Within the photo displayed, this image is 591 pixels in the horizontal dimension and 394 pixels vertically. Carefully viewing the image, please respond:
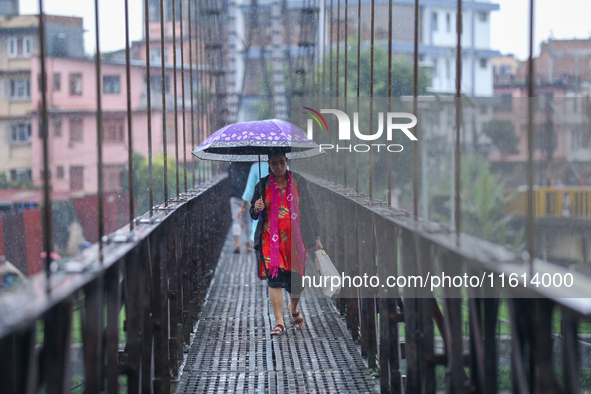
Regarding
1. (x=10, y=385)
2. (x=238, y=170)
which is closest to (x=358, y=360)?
(x=10, y=385)

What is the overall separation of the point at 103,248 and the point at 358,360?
2.09 m

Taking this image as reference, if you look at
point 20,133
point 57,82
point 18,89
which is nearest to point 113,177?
point 57,82

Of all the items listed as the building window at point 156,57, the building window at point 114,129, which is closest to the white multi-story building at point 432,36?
the building window at point 156,57

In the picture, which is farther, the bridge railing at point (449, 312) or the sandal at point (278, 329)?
the sandal at point (278, 329)

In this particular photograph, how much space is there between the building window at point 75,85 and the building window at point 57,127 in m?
1.83

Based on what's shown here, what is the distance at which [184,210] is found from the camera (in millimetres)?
4332

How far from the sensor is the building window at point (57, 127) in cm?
3591

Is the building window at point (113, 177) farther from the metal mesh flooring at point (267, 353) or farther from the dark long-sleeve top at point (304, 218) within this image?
the dark long-sleeve top at point (304, 218)

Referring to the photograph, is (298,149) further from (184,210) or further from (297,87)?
(297,87)

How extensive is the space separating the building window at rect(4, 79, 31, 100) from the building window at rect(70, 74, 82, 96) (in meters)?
4.35

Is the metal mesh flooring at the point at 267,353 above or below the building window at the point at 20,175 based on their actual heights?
above

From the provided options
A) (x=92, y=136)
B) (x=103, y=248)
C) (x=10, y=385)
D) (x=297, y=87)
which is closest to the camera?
(x=10, y=385)

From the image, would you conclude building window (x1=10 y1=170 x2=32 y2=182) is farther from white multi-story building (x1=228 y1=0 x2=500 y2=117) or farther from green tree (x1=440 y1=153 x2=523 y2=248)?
green tree (x1=440 y1=153 x2=523 y2=248)

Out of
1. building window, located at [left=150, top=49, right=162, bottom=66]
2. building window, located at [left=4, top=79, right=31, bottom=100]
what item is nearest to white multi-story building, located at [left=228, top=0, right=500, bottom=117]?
building window, located at [left=150, top=49, right=162, bottom=66]
